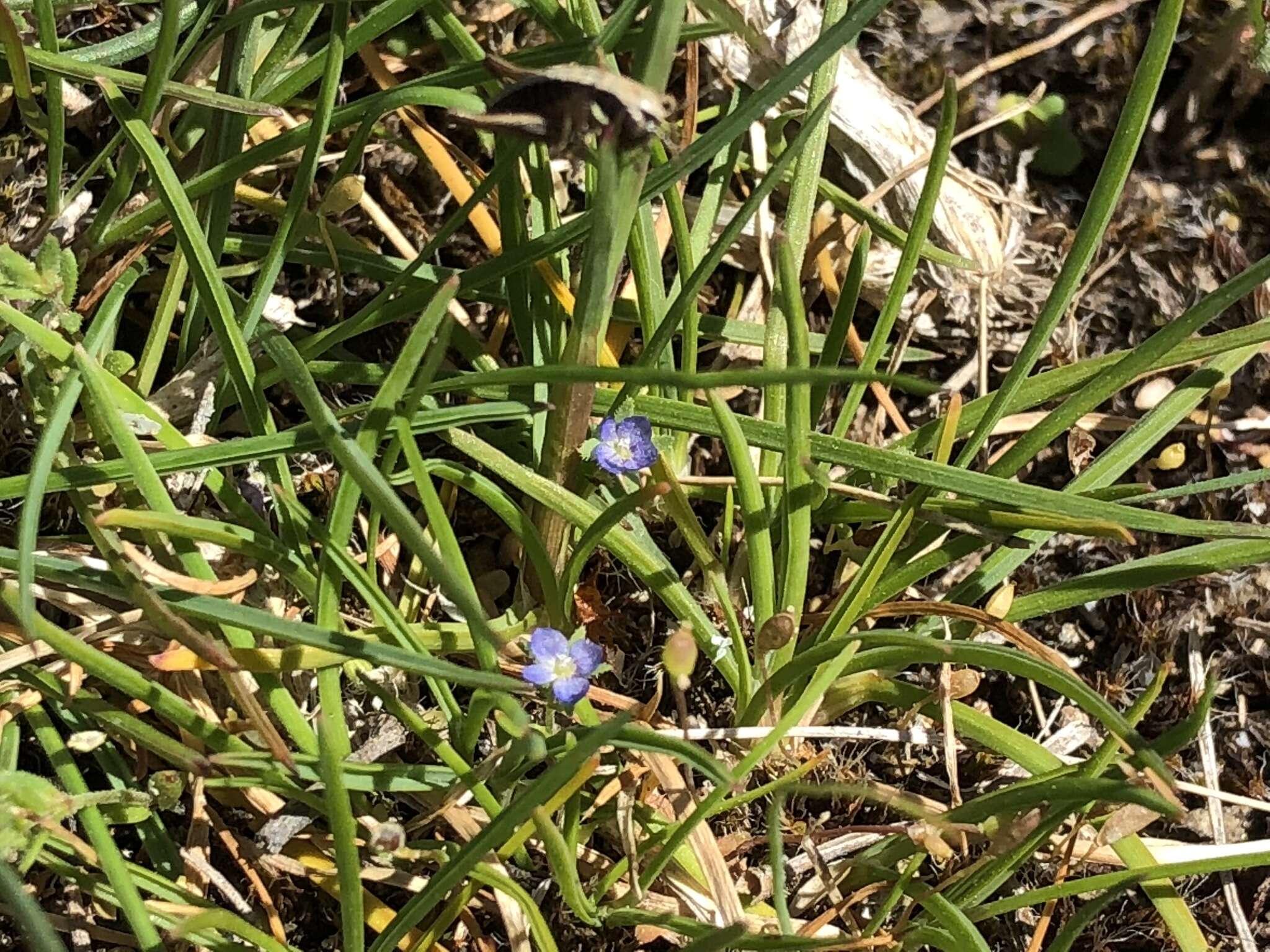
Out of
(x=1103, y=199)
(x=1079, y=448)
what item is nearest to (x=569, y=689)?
(x=1103, y=199)

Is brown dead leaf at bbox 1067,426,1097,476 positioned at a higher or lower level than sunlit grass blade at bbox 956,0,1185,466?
lower

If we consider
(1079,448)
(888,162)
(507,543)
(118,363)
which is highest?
(888,162)

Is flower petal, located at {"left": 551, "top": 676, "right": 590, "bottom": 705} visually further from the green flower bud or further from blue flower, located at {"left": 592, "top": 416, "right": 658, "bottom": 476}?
the green flower bud

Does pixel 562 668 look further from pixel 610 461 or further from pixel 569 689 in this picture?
pixel 610 461

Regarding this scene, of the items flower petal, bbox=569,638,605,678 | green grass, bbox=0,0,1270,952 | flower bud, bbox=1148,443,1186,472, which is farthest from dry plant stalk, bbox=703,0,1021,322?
flower petal, bbox=569,638,605,678

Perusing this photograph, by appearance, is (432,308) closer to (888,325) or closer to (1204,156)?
(888,325)
